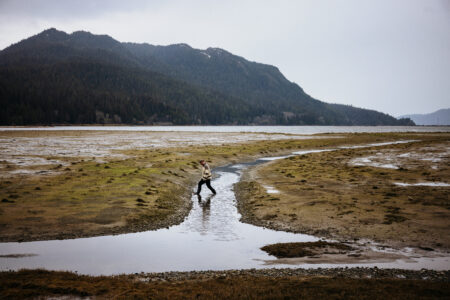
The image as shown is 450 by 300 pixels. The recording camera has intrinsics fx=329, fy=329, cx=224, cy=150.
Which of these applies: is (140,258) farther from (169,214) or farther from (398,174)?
(398,174)

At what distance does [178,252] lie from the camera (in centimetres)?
1619

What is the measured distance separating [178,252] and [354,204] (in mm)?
14608

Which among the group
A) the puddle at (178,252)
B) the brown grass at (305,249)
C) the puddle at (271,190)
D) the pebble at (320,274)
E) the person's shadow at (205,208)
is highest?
the pebble at (320,274)

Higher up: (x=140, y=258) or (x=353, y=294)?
(x=353, y=294)

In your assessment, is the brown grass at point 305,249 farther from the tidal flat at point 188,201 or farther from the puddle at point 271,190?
the puddle at point 271,190

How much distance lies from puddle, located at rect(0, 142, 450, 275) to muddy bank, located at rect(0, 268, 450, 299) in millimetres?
1203

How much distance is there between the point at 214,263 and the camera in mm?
14594

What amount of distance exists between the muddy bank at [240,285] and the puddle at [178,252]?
1203 mm

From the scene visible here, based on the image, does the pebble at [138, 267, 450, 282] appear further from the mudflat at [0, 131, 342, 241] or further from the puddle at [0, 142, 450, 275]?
the mudflat at [0, 131, 342, 241]

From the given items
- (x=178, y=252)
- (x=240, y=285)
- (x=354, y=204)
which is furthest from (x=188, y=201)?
(x=240, y=285)

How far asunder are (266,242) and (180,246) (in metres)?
4.61

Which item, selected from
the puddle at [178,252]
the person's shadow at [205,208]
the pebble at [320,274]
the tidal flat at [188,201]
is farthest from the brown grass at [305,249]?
the person's shadow at [205,208]

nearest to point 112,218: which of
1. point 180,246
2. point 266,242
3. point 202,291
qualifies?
point 180,246

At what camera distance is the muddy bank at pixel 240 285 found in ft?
34.2
